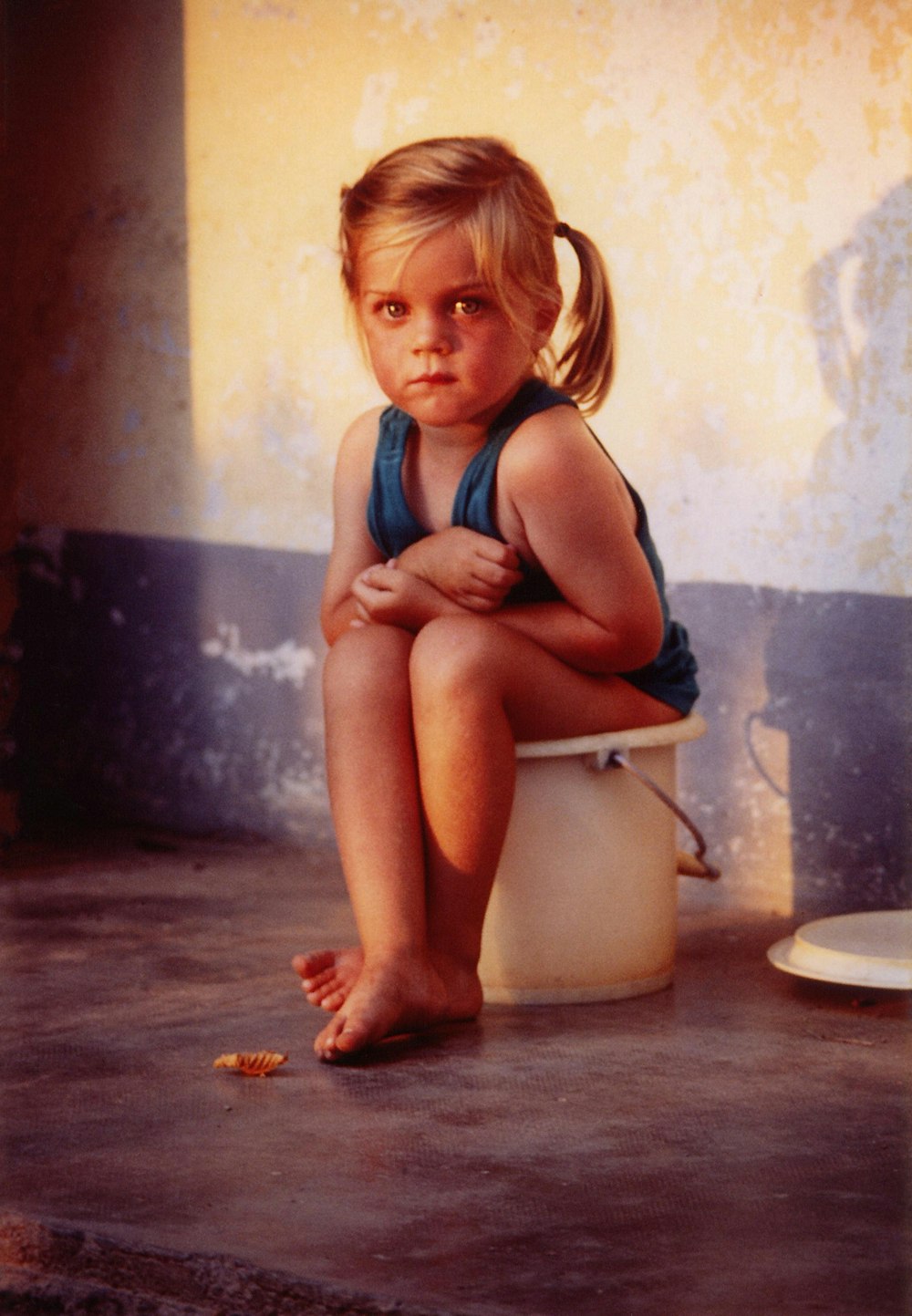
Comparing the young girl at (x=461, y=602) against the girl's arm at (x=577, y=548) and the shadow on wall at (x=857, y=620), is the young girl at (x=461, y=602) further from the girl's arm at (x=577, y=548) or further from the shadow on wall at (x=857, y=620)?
the shadow on wall at (x=857, y=620)

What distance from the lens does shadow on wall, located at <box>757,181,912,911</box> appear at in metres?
2.39

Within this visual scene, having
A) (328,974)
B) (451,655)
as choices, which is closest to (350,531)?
(451,655)

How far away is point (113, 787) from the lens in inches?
127

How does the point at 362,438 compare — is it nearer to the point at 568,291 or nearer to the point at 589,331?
the point at 589,331

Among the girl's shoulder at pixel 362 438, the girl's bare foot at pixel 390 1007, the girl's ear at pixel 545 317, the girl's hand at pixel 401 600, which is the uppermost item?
the girl's ear at pixel 545 317

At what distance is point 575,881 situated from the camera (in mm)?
2031

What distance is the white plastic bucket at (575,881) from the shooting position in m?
2.02

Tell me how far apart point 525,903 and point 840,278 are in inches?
41.1

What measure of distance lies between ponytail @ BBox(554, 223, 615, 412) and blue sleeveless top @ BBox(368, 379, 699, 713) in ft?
0.44

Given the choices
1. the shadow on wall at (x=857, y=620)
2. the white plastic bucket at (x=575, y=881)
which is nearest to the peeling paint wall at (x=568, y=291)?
the shadow on wall at (x=857, y=620)

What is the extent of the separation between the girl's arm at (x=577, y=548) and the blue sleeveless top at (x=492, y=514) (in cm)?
3

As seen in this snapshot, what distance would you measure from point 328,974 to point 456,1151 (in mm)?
456

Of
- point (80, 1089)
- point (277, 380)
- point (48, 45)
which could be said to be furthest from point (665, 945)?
point (48, 45)

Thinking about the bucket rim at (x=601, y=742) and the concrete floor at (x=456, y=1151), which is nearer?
the concrete floor at (x=456, y=1151)
